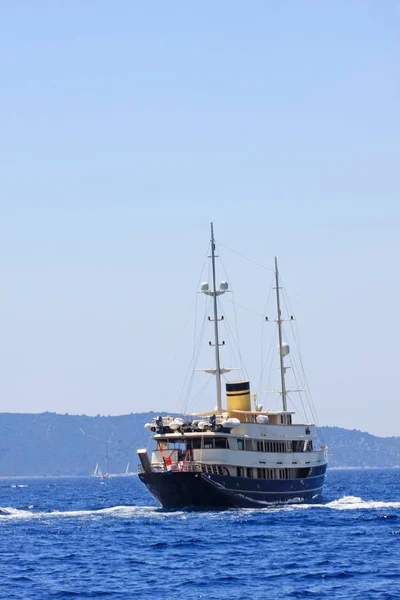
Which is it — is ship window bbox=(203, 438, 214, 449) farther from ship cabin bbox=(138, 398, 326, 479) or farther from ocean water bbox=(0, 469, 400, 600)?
ocean water bbox=(0, 469, 400, 600)

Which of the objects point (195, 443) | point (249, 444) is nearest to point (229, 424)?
point (195, 443)

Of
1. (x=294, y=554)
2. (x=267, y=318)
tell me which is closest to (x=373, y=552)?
(x=294, y=554)

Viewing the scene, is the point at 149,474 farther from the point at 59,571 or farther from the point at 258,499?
the point at 59,571

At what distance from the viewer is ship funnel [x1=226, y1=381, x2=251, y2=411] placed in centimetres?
8238

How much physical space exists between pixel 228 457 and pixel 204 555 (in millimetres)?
24586

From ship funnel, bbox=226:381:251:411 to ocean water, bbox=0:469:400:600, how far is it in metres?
9.56

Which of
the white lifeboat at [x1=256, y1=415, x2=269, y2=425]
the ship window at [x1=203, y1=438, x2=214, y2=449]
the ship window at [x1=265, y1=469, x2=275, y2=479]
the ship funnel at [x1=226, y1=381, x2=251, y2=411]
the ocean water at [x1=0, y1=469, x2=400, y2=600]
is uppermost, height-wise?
the ship funnel at [x1=226, y1=381, x2=251, y2=411]

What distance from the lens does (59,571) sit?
48.8m

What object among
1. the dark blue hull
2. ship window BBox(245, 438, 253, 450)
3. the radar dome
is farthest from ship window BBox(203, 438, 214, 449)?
the radar dome

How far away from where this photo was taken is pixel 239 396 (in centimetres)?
8231

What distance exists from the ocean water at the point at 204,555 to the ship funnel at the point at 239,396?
9.56 meters

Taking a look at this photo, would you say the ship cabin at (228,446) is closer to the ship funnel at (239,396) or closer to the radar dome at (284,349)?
the ship funnel at (239,396)

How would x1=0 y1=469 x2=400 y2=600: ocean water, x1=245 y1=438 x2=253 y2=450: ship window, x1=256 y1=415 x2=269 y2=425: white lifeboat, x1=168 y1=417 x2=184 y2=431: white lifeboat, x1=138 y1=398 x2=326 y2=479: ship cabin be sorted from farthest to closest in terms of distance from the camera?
x1=256 y1=415 x2=269 y2=425: white lifeboat, x1=245 y1=438 x2=253 y2=450: ship window, x1=168 y1=417 x2=184 y2=431: white lifeboat, x1=138 y1=398 x2=326 y2=479: ship cabin, x1=0 y1=469 x2=400 y2=600: ocean water

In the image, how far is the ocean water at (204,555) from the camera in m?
43.7
